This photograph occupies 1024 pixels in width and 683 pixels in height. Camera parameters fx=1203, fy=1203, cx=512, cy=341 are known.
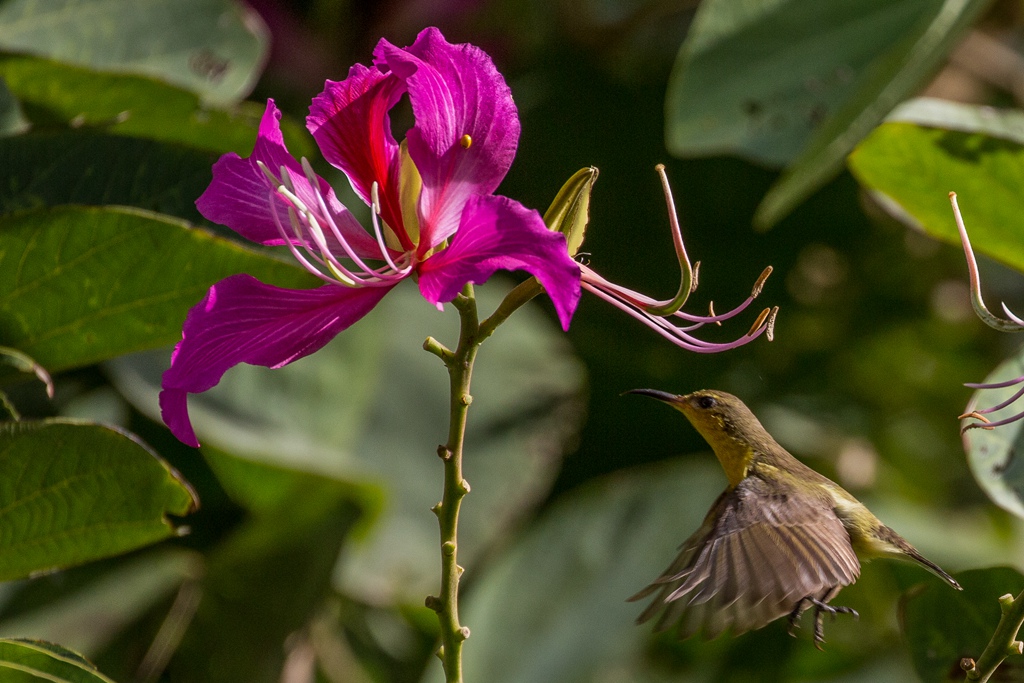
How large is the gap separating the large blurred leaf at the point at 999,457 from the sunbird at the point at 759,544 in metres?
0.07

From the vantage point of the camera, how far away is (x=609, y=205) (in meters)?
1.98

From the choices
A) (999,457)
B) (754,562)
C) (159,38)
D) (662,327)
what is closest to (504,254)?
(662,327)

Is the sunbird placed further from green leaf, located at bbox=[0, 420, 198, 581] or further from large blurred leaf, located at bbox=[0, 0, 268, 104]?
large blurred leaf, located at bbox=[0, 0, 268, 104]

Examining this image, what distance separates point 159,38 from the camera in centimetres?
125

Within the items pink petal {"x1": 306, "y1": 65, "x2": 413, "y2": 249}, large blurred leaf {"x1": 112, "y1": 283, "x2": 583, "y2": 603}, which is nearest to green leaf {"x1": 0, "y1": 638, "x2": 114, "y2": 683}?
pink petal {"x1": 306, "y1": 65, "x2": 413, "y2": 249}

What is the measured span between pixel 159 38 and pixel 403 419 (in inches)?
31.2

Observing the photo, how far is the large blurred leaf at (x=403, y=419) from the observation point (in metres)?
1.60

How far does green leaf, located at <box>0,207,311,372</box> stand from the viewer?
0.82m

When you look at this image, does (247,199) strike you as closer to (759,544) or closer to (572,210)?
(572,210)

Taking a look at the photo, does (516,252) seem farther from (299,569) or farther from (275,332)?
(299,569)

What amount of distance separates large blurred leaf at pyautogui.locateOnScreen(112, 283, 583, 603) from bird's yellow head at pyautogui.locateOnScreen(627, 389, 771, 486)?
0.54 m

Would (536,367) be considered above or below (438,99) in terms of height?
below

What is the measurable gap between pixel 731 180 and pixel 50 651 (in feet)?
4.86

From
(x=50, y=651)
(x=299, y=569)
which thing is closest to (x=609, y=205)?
(x=299, y=569)
